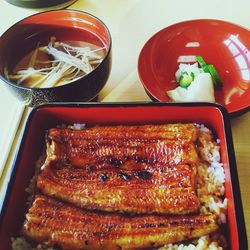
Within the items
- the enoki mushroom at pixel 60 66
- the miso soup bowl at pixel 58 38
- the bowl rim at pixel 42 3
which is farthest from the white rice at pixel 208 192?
the bowl rim at pixel 42 3

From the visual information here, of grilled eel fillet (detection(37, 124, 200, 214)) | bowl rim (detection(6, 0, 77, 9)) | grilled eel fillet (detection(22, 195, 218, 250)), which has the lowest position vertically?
grilled eel fillet (detection(22, 195, 218, 250))

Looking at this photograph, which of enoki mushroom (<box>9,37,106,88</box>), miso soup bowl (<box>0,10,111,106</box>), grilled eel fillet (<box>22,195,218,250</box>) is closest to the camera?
grilled eel fillet (<box>22,195,218,250</box>)

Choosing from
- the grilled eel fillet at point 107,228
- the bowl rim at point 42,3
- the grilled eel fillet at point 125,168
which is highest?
the bowl rim at point 42,3

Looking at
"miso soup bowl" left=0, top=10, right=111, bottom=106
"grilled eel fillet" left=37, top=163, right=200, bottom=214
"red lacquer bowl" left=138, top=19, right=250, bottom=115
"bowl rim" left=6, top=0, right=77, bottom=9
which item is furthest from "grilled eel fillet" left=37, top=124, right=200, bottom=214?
"bowl rim" left=6, top=0, right=77, bottom=9

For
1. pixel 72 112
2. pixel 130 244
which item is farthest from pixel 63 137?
pixel 130 244

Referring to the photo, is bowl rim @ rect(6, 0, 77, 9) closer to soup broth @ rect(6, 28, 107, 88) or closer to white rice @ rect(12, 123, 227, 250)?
soup broth @ rect(6, 28, 107, 88)

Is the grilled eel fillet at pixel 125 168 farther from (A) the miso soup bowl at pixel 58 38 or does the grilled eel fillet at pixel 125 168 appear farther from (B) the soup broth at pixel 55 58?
(B) the soup broth at pixel 55 58

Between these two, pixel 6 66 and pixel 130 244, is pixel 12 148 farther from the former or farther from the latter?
pixel 130 244
